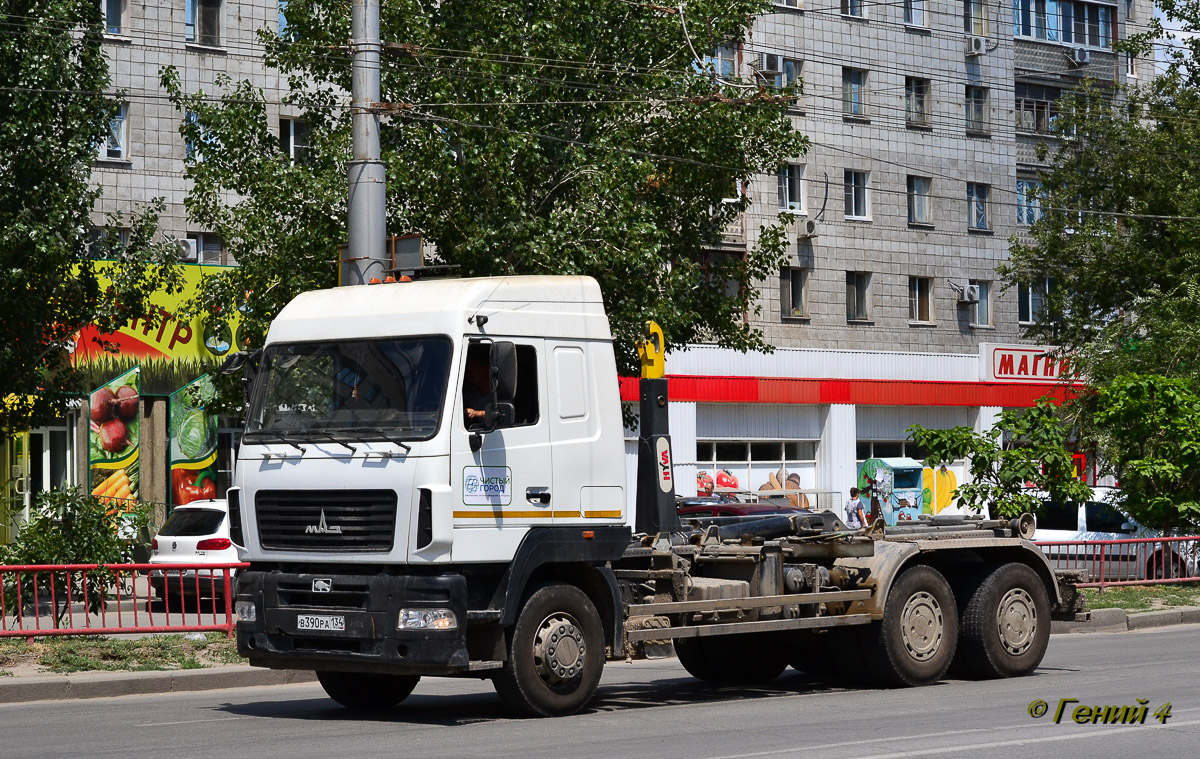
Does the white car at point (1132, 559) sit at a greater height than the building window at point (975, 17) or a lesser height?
lesser

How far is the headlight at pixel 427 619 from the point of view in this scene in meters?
10.5

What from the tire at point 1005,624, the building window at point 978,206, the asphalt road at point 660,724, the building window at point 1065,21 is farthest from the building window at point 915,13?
the tire at point 1005,624

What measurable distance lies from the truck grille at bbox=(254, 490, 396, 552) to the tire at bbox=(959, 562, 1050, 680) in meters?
5.46

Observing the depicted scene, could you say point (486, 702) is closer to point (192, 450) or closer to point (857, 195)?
point (192, 450)

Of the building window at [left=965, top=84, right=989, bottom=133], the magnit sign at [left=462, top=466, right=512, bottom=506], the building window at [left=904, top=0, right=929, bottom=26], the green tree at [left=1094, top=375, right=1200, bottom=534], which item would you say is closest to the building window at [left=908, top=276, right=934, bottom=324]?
the building window at [left=965, top=84, right=989, bottom=133]

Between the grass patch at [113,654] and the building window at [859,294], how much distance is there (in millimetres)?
29855

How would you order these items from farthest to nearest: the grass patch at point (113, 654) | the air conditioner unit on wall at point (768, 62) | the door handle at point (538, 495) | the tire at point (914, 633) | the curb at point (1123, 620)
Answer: the air conditioner unit on wall at point (768, 62) → the curb at point (1123, 620) → the grass patch at point (113, 654) → the tire at point (914, 633) → the door handle at point (538, 495)

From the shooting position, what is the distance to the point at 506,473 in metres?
11.0

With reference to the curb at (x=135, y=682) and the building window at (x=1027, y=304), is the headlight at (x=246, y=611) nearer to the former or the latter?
the curb at (x=135, y=682)

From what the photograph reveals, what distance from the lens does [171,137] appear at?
3206 centimetres

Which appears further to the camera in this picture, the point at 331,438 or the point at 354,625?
the point at 331,438

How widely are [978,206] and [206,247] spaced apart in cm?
2337

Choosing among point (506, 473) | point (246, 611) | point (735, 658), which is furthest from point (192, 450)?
point (506, 473)

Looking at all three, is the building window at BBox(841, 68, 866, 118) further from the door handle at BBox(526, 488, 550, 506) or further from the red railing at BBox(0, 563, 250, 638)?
the door handle at BBox(526, 488, 550, 506)
